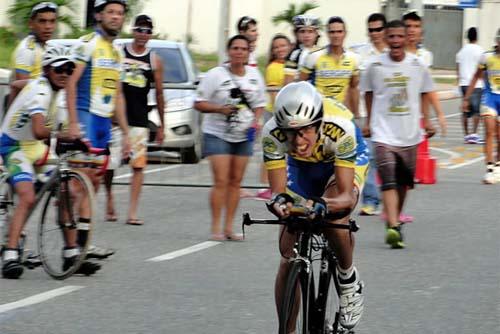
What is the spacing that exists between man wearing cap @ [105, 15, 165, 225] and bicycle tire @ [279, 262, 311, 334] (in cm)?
628

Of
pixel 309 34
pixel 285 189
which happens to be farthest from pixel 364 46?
pixel 285 189

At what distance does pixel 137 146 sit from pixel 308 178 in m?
5.84

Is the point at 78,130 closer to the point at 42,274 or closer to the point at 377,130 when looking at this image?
the point at 42,274

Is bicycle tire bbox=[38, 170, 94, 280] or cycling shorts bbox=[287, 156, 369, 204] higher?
cycling shorts bbox=[287, 156, 369, 204]

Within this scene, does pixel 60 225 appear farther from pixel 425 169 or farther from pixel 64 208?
pixel 425 169

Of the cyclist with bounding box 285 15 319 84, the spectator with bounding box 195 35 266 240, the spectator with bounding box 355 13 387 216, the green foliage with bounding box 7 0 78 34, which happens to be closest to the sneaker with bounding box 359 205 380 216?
the spectator with bounding box 355 13 387 216

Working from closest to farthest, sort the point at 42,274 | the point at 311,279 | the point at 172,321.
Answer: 1. the point at 311,279
2. the point at 172,321
3. the point at 42,274

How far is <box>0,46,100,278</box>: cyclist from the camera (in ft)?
30.5

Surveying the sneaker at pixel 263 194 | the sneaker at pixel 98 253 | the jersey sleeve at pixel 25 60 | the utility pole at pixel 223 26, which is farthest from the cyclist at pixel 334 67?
the utility pole at pixel 223 26

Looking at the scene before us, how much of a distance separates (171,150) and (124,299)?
901 centimetres

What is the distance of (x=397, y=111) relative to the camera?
1189cm

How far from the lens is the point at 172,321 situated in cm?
820

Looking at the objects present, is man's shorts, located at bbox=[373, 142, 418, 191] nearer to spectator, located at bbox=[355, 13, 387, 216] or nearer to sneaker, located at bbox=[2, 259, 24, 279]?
spectator, located at bbox=[355, 13, 387, 216]

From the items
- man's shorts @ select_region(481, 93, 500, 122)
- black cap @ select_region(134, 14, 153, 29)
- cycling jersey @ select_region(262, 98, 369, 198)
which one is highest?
black cap @ select_region(134, 14, 153, 29)
